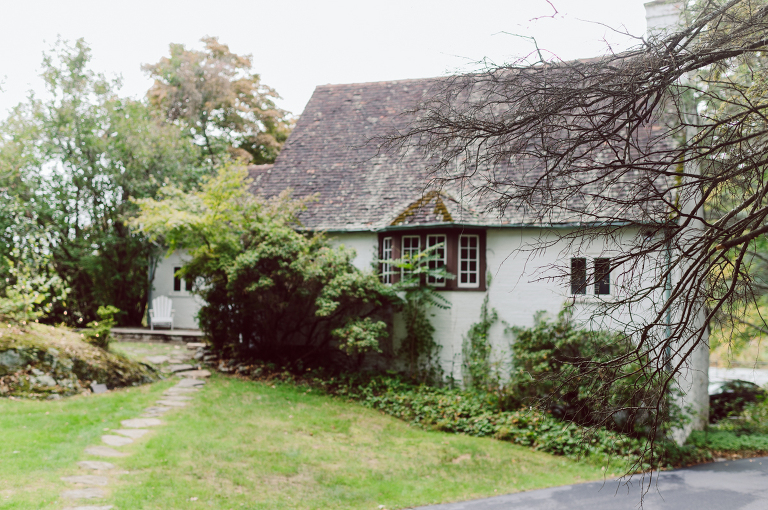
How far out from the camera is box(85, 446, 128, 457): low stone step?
7006mm

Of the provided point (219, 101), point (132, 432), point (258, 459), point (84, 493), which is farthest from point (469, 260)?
point (219, 101)

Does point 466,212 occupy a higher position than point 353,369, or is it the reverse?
point 466,212

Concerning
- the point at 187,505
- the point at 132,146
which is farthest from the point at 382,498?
the point at 132,146

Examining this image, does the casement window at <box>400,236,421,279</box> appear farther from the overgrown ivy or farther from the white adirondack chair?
the white adirondack chair

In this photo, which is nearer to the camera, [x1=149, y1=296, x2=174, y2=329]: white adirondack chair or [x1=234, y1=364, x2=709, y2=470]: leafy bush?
[x1=234, y1=364, x2=709, y2=470]: leafy bush

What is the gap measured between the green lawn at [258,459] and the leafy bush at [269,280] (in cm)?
236

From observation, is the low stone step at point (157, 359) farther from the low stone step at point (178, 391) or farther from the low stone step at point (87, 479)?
the low stone step at point (87, 479)

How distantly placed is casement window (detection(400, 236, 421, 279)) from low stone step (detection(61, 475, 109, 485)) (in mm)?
7414

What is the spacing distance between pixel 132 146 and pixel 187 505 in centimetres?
1500

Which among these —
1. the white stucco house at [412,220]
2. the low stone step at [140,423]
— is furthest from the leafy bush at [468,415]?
the low stone step at [140,423]

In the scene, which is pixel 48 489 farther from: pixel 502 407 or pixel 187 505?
pixel 502 407

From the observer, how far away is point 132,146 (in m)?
18.1

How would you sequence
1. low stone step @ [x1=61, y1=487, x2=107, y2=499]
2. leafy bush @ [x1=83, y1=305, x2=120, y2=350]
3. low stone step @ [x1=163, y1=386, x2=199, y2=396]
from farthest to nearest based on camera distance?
leafy bush @ [x1=83, y1=305, x2=120, y2=350] → low stone step @ [x1=163, y1=386, x2=199, y2=396] → low stone step @ [x1=61, y1=487, x2=107, y2=499]

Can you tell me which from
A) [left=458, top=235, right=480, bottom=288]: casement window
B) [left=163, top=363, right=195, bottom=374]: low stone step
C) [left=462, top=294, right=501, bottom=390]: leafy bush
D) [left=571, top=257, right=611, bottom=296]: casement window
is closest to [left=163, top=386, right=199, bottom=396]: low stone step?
[left=163, top=363, right=195, bottom=374]: low stone step
